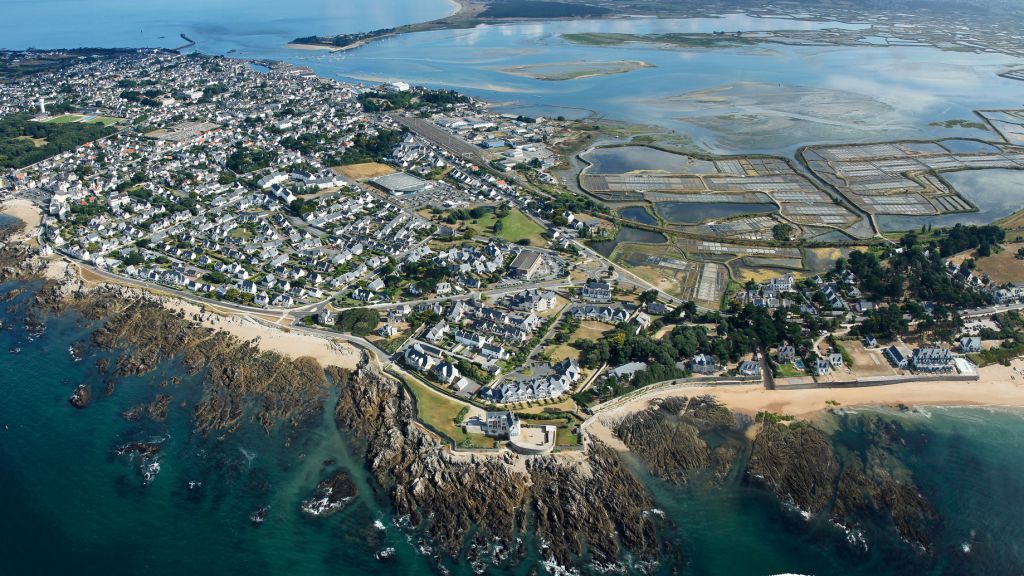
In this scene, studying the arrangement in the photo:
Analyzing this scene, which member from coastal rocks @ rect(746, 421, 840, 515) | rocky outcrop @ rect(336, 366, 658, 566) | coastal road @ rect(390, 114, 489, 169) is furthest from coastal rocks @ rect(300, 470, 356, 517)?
coastal road @ rect(390, 114, 489, 169)

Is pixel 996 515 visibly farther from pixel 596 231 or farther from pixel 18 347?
pixel 18 347

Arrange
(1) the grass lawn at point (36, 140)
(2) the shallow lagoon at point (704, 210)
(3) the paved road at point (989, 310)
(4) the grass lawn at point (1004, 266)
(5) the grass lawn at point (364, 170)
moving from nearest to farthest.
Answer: (3) the paved road at point (989, 310)
(4) the grass lawn at point (1004, 266)
(2) the shallow lagoon at point (704, 210)
(5) the grass lawn at point (364, 170)
(1) the grass lawn at point (36, 140)

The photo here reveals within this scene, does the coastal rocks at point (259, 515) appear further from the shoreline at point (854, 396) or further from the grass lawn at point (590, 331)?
the grass lawn at point (590, 331)

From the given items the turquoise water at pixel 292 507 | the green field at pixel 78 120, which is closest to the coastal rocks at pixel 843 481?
the turquoise water at pixel 292 507

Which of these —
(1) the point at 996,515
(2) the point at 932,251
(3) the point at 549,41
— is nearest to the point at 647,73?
(3) the point at 549,41

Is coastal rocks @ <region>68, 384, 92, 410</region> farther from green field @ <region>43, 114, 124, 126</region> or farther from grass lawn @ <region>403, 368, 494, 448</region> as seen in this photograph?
green field @ <region>43, 114, 124, 126</region>

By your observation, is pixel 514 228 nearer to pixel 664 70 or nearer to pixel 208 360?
pixel 208 360
